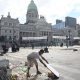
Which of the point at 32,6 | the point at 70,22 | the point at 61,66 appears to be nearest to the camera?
the point at 61,66

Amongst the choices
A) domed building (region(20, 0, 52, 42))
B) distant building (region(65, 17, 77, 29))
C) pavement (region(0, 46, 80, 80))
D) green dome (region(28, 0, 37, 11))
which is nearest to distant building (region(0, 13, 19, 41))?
domed building (region(20, 0, 52, 42))

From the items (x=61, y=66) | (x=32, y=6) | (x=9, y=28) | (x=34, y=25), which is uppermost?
(x=32, y=6)

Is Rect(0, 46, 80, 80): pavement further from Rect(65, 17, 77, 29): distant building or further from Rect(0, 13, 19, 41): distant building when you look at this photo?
Rect(65, 17, 77, 29): distant building

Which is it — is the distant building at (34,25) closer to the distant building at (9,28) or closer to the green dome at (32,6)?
the green dome at (32,6)

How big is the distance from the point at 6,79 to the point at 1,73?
0.37 m

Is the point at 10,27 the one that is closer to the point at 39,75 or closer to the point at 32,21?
the point at 32,21

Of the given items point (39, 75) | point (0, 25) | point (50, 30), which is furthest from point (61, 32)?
point (39, 75)

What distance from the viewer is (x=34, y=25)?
137 metres

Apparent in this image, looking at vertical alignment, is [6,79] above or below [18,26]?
below

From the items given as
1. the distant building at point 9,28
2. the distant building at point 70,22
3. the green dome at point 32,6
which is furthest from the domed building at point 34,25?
the distant building at point 70,22

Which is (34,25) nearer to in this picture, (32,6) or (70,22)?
(32,6)

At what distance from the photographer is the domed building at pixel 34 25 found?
5126 inches

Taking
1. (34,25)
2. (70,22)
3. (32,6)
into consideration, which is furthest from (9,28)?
(70,22)

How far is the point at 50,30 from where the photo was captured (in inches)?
5566
